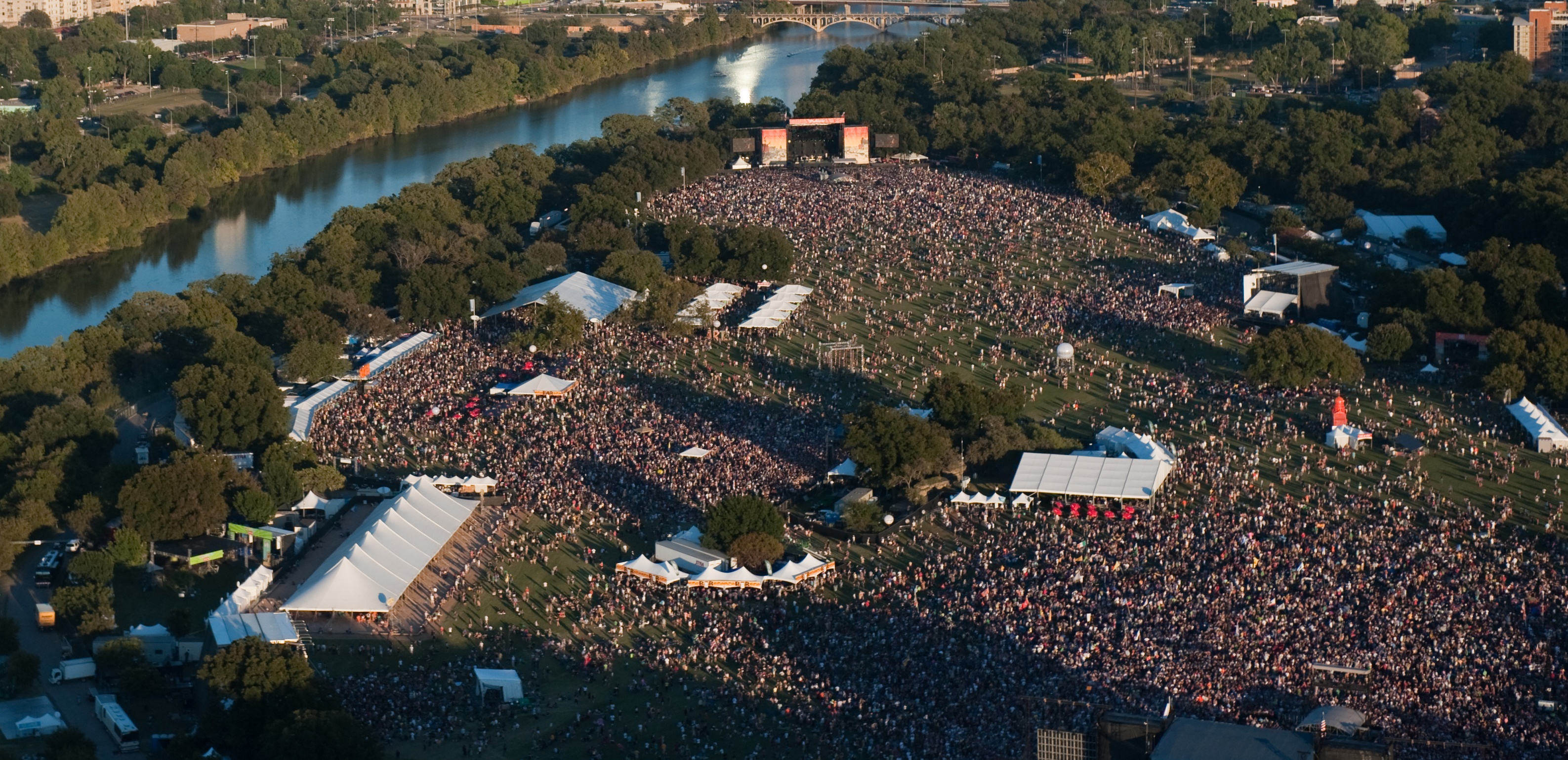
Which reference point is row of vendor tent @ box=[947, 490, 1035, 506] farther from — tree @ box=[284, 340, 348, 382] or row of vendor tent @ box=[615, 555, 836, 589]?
tree @ box=[284, 340, 348, 382]

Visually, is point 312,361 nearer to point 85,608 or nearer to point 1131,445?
point 85,608

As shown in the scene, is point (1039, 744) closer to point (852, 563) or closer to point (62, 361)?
point (852, 563)

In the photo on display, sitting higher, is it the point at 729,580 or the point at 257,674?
the point at 257,674

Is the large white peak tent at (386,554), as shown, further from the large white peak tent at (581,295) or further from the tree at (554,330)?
the large white peak tent at (581,295)

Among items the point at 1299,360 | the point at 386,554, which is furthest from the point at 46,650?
the point at 1299,360

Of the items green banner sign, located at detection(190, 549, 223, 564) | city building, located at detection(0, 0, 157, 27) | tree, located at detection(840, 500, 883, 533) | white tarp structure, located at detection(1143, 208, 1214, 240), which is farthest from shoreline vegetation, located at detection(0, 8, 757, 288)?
tree, located at detection(840, 500, 883, 533)
